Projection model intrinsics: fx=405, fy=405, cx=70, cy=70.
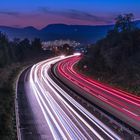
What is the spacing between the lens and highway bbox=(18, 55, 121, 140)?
1160 inches

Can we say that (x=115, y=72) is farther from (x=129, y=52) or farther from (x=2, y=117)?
(x=2, y=117)

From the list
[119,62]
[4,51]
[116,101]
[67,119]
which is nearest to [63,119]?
Answer: [67,119]

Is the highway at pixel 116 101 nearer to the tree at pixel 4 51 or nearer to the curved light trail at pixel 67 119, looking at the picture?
the curved light trail at pixel 67 119

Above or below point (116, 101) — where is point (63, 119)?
above

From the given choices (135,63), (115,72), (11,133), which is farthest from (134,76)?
(11,133)

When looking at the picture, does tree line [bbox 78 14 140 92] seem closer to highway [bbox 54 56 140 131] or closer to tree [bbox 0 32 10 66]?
highway [bbox 54 56 140 131]

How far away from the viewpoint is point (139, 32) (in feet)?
271

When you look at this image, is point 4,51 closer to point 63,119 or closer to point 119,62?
point 119,62

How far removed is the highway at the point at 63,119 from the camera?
1160 inches

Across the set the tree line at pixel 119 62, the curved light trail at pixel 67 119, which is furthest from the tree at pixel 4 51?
the curved light trail at pixel 67 119

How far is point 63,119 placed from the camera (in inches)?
1425

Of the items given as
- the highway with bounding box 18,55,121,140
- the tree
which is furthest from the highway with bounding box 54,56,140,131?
the tree

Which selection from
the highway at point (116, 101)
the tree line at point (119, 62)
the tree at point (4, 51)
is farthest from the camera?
the tree at point (4, 51)

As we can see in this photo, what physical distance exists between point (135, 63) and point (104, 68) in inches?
587
